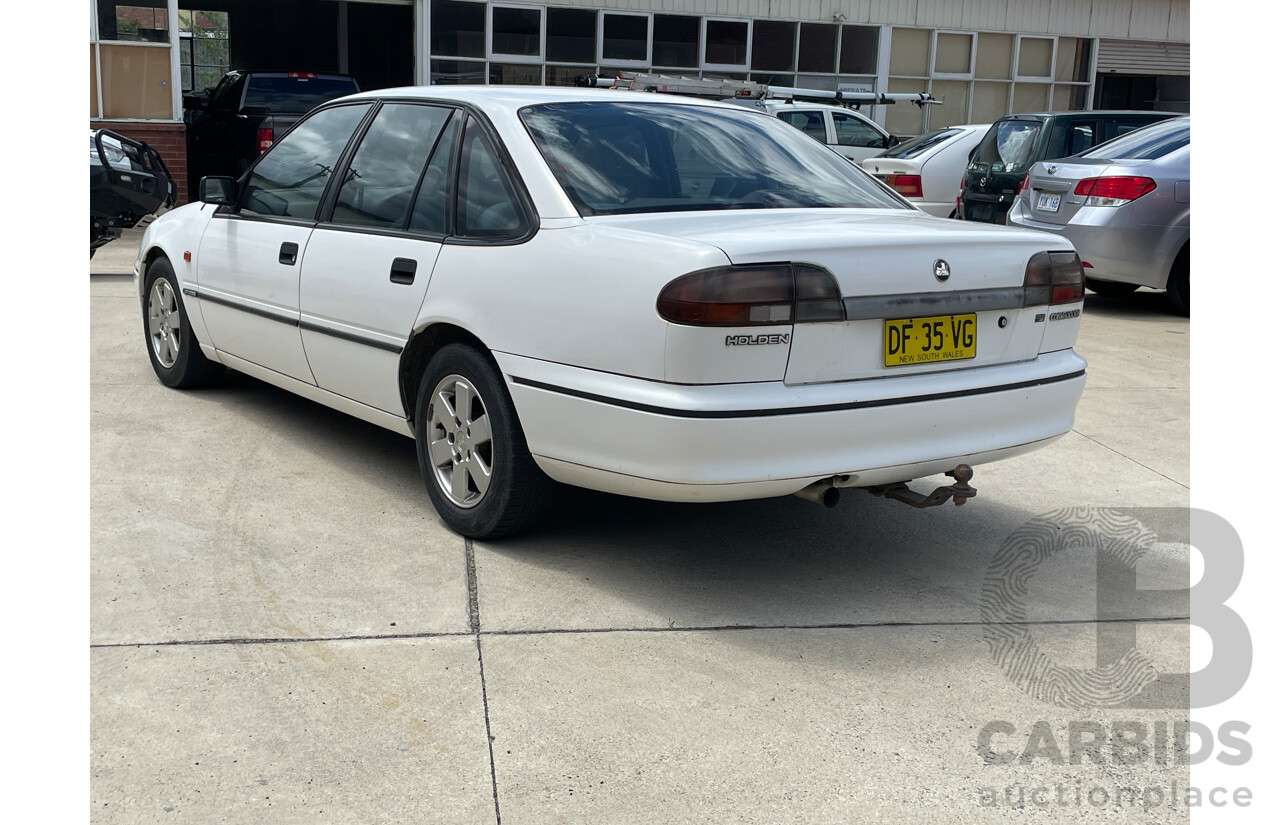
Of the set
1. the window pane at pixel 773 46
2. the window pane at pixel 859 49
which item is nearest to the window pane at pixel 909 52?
the window pane at pixel 859 49

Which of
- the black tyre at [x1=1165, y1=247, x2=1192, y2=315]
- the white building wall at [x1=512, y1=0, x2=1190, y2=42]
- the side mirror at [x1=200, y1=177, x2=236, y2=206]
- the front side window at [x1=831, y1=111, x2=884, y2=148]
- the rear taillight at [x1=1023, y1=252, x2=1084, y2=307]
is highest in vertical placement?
the white building wall at [x1=512, y1=0, x2=1190, y2=42]

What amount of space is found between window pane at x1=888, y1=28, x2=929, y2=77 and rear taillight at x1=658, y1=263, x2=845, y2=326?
20.4 metres

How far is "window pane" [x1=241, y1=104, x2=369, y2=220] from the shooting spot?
5.00 m

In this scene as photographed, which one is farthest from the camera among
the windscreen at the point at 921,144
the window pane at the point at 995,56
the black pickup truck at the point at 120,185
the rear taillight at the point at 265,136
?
the window pane at the point at 995,56

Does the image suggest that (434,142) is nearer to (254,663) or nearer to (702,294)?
(702,294)

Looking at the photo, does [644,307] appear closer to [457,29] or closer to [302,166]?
[302,166]

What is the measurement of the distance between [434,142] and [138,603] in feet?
6.21

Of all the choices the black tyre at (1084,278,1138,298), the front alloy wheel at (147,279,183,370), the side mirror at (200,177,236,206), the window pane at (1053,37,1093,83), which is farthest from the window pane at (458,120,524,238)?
the window pane at (1053,37,1093,83)

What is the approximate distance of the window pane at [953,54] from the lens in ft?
74.9

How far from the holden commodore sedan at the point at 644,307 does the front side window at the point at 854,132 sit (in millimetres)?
12580

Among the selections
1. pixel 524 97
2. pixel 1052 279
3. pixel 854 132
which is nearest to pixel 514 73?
pixel 854 132

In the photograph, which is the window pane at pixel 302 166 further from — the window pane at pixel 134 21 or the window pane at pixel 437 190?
the window pane at pixel 134 21

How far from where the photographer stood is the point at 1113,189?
9.74m

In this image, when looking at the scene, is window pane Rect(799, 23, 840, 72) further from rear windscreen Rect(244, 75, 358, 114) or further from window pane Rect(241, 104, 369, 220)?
window pane Rect(241, 104, 369, 220)
